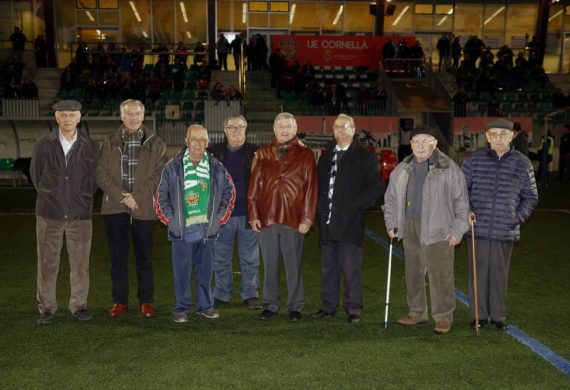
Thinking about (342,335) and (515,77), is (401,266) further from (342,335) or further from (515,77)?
(515,77)

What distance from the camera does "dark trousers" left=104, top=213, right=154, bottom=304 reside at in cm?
636

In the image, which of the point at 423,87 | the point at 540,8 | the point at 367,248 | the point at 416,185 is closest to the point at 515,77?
the point at 423,87

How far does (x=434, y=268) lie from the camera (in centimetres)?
600

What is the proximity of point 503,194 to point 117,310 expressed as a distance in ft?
12.8

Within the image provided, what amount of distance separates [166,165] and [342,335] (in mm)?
2308

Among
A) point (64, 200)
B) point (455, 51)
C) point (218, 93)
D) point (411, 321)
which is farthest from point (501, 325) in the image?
point (455, 51)

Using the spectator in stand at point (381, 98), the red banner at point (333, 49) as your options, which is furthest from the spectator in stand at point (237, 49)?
the spectator in stand at point (381, 98)

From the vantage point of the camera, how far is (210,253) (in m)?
6.38

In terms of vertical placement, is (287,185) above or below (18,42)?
below

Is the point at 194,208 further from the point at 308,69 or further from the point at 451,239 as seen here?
the point at 308,69

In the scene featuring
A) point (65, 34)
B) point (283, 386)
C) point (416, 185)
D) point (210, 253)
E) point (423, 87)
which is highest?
point (65, 34)

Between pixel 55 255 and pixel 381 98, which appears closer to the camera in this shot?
pixel 55 255

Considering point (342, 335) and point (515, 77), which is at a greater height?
point (515, 77)

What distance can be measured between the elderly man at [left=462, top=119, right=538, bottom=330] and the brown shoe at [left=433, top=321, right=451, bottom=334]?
31 cm
